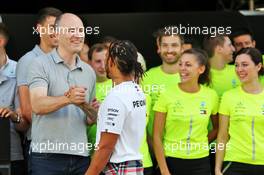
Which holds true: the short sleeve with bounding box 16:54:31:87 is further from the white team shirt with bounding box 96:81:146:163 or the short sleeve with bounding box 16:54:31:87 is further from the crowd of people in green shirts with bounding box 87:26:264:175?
the white team shirt with bounding box 96:81:146:163

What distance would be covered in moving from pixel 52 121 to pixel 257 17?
246 centimetres

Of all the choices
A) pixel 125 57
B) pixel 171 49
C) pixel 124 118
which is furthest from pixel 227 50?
pixel 124 118

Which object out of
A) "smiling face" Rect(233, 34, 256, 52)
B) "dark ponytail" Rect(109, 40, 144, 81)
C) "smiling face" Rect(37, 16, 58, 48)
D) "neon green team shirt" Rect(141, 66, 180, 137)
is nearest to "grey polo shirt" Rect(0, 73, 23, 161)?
"smiling face" Rect(37, 16, 58, 48)

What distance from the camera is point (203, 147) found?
15.5ft

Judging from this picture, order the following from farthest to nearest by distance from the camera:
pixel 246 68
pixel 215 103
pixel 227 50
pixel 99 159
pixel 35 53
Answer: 1. pixel 227 50
2. pixel 215 103
3. pixel 246 68
4. pixel 35 53
5. pixel 99 159

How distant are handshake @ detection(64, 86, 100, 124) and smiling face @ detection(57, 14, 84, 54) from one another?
13.2 inches

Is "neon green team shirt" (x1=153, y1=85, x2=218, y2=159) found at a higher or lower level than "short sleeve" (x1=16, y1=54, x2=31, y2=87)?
lower

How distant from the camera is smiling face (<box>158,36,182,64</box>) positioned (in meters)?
4.96

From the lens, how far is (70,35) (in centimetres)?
407

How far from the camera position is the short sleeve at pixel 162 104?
4.73m

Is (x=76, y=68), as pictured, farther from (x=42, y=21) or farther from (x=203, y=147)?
(x=203, y=147)

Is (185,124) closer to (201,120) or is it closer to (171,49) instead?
(201,120)

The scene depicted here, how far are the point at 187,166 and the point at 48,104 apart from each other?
130 cm

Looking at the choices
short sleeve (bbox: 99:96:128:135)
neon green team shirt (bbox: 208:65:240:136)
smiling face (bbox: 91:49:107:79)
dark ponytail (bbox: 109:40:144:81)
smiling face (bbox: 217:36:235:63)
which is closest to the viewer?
short sleeve (bbox: 99:96:128:135)
